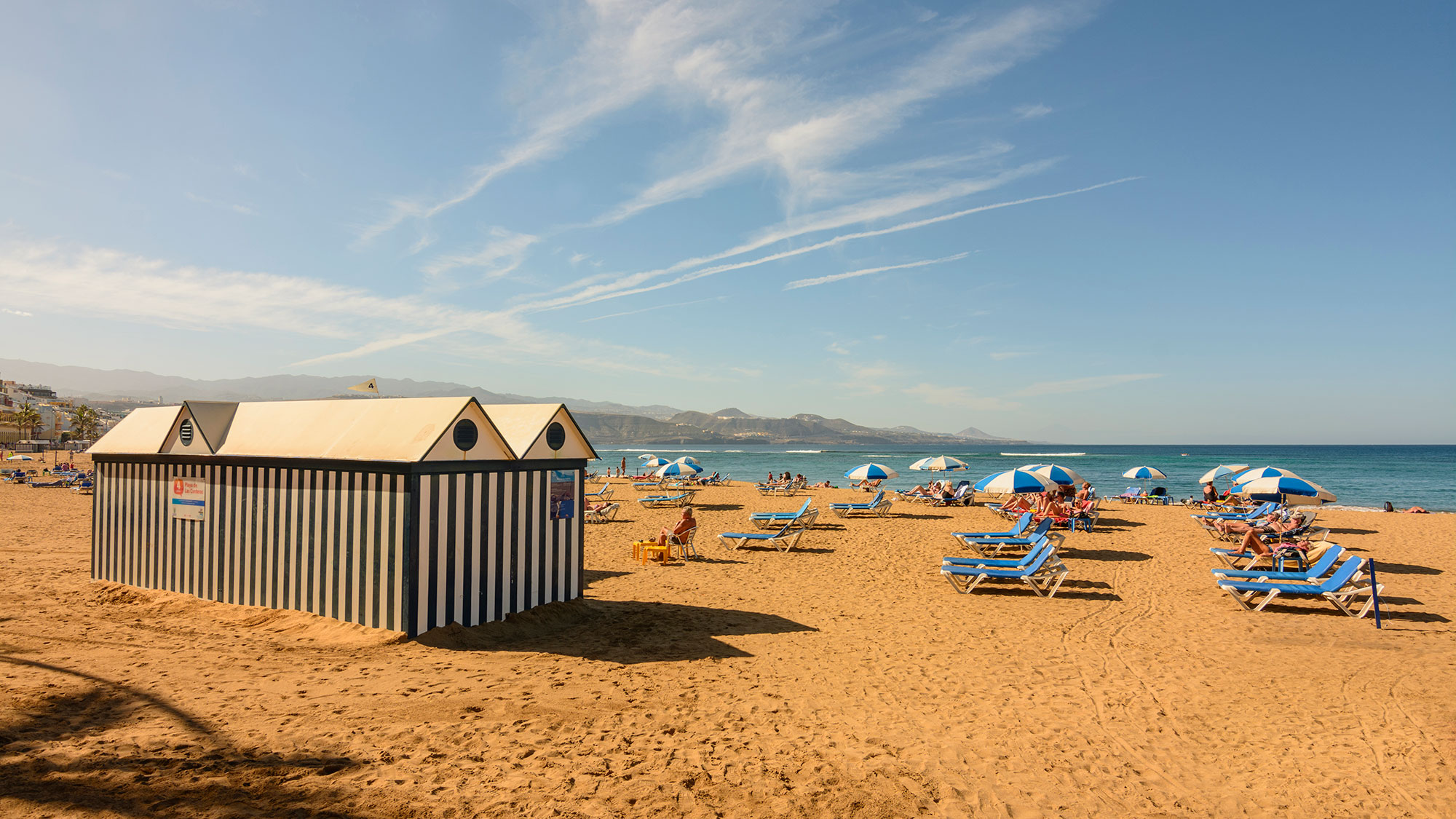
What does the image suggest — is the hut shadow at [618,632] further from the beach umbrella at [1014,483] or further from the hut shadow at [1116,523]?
the hut shadow at [1116,523]

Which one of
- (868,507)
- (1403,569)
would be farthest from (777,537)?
(1403,569)

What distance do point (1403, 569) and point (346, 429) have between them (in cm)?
1776

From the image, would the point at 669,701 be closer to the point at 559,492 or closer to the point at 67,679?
the point at 559,492

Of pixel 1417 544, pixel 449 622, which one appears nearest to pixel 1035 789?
pixel 449 622

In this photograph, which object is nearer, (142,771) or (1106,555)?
(142,771)

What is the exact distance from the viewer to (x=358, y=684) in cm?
582

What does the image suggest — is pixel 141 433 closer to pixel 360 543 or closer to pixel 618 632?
pixel 360 543

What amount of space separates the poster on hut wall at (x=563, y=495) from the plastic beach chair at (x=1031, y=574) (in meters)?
5.94

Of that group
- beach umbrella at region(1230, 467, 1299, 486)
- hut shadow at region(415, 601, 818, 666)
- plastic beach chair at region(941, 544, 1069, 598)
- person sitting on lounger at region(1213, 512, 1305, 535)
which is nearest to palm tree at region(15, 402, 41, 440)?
hut shadow at region(415, 601, 818, 666)

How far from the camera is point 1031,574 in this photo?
34.4 ft

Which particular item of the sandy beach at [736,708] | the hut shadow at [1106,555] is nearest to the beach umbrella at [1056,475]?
the hut shadow at [1106,555]

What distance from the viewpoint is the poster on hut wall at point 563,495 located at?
8461mm

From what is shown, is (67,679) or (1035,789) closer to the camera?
(1035,789)

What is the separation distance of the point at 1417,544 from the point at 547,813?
2061cm
